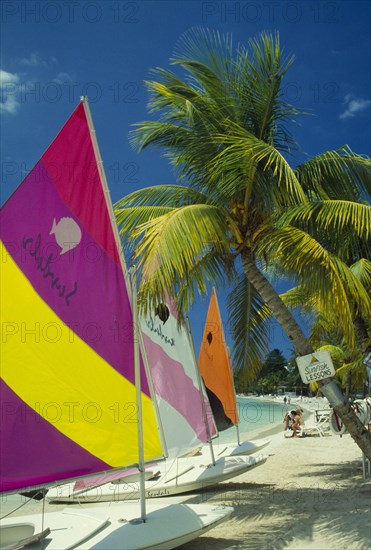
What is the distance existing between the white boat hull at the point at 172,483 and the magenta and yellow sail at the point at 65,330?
4.54m

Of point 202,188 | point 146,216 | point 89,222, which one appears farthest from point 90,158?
point 202,188

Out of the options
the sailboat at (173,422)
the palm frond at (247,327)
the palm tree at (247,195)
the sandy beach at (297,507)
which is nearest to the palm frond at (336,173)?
the palm tree at (247,195)

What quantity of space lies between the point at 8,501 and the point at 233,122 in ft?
30.9

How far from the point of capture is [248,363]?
9.56m

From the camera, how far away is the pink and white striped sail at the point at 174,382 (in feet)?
28.1

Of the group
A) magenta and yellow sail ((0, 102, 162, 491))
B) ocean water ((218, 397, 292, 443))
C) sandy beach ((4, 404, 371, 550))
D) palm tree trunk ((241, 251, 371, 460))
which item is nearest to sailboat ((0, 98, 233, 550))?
magenta and yellow sail ((0, 102, 162, 491))

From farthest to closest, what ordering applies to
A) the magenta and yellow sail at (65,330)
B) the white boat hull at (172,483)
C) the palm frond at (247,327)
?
the palm frond at (247,327)
the white boat hull at (172,483)
the magenta and yellow sail at (65,330)

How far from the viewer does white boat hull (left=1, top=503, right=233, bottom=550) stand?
4.52 metres

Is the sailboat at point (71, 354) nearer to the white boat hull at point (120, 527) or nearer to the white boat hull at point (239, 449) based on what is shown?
the white boat hull at point (120, 527)

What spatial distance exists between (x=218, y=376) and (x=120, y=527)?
656 cm

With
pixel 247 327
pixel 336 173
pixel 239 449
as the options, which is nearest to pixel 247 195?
pixel 336 173

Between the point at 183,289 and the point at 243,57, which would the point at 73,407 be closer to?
the point at 183,289

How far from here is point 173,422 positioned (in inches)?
339

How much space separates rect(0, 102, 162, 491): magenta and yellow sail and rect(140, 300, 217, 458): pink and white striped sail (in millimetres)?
3382
